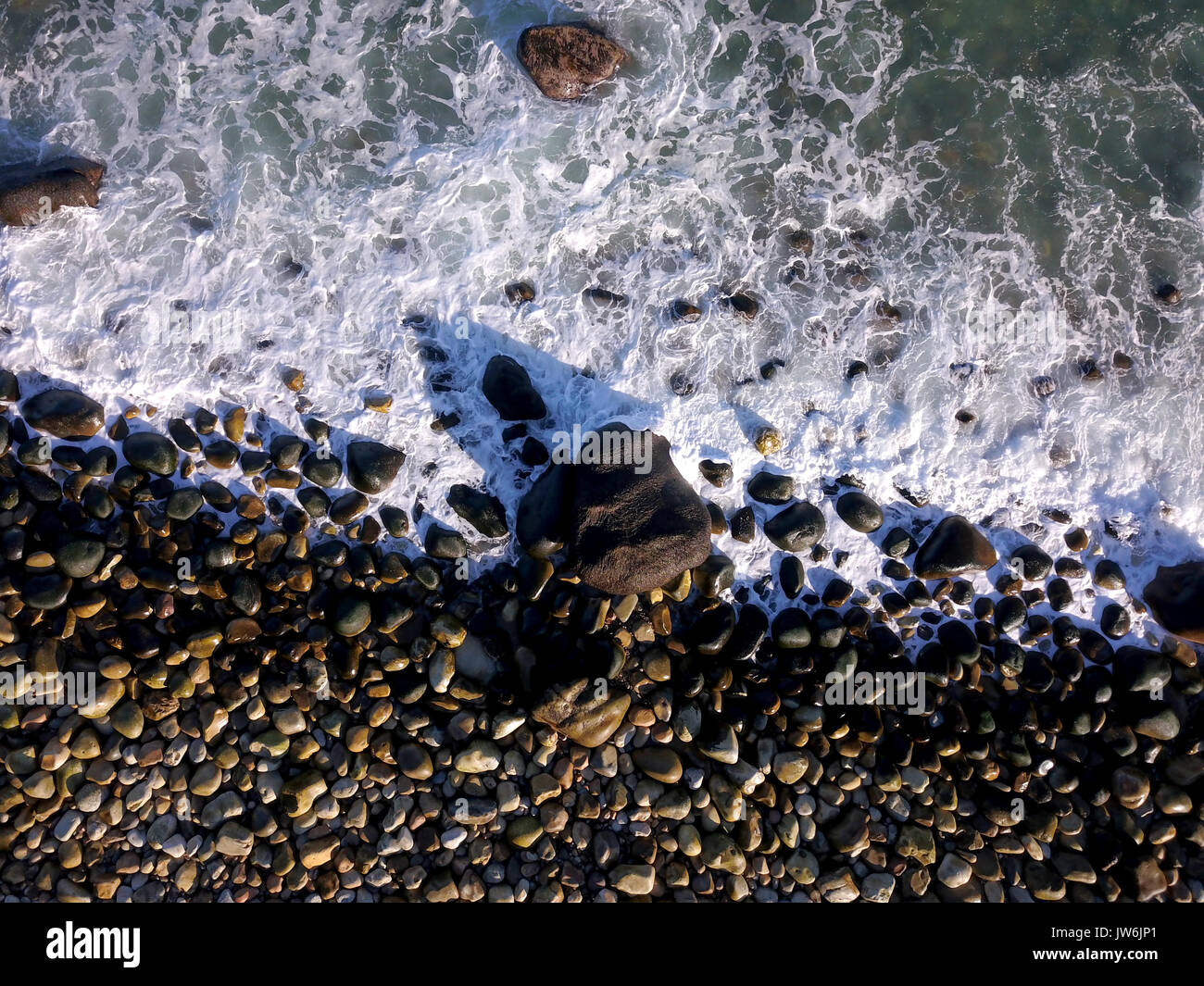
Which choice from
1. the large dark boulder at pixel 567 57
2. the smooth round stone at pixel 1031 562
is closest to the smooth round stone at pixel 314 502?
the large dark boulder at pixel 567 57

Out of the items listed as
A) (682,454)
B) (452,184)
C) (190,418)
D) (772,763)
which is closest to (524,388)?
(682,454)

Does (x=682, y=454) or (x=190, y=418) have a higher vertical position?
(x=190, y=418)

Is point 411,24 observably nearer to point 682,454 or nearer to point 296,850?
point 682,454

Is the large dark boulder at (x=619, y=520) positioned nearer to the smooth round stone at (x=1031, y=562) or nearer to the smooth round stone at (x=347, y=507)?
the smooth round stone at (x=347, y=507)

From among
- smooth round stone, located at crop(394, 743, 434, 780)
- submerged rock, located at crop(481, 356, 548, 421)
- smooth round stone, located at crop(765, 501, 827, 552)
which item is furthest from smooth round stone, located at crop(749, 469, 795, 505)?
smooth round stone, located at crop(394, 743, 434, 780)

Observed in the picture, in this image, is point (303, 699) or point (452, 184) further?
point (452, 184)

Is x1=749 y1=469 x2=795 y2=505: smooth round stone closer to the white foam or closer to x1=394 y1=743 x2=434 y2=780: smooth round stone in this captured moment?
the white foam

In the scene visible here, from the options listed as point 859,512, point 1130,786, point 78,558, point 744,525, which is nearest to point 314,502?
point 78,558

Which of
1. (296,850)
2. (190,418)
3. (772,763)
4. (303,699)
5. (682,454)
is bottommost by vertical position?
(296,850)
